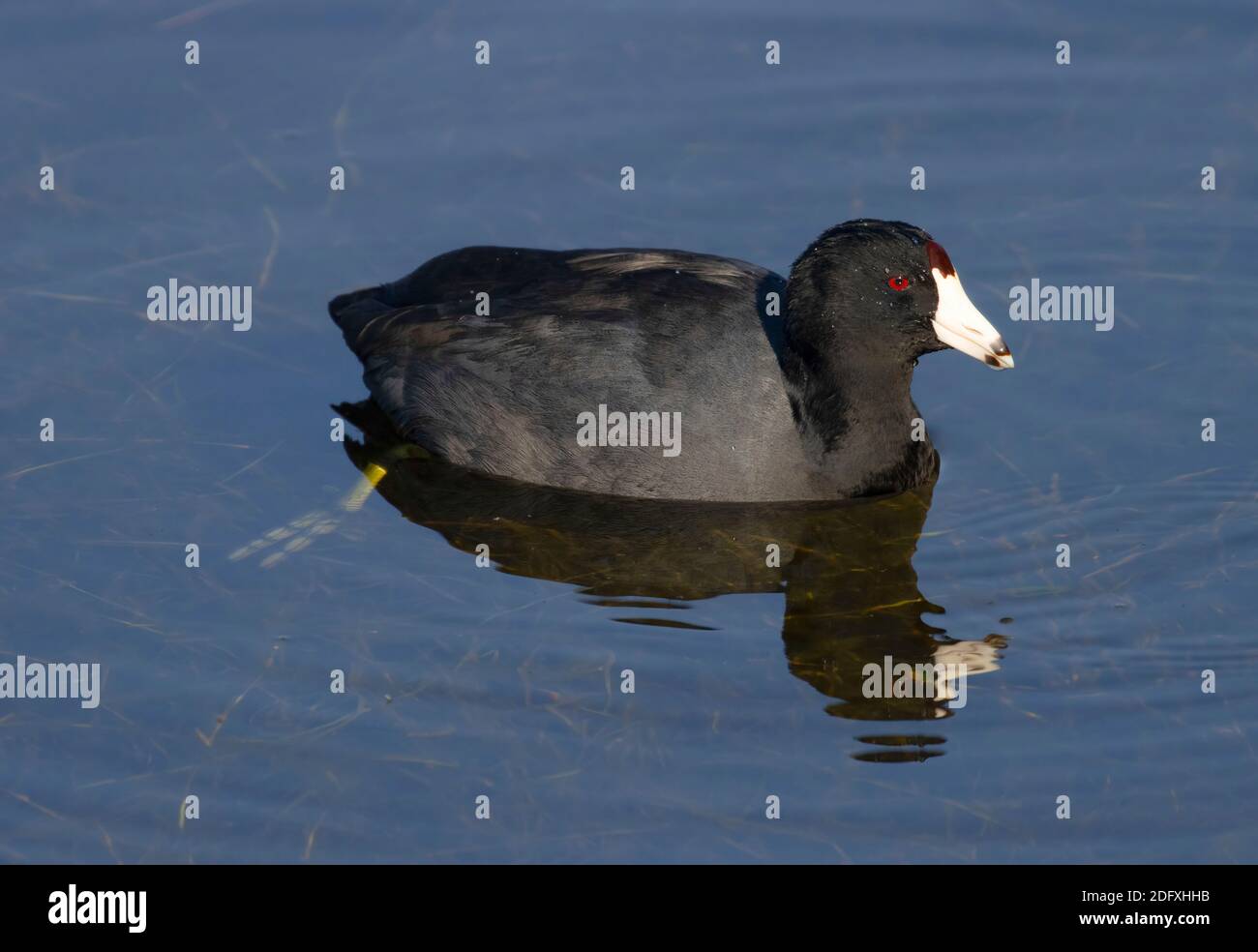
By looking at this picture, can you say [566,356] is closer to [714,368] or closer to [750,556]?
[714,368]

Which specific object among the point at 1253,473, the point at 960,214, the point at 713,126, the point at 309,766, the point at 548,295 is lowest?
the point at 309,766

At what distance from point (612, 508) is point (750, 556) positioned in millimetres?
690

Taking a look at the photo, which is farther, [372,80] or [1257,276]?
[372,80]

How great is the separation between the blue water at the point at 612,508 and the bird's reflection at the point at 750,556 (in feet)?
0.08

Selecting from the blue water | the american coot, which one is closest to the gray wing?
the american coot

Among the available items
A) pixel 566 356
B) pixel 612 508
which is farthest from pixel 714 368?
pixel 612 508

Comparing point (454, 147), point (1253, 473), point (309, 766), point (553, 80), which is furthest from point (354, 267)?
point (1253, 473)

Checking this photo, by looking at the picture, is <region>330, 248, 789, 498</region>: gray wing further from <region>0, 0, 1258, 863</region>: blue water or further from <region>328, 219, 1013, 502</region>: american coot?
<region>0, 0, 1258, 863</region>: blue water

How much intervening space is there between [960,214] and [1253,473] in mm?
2404

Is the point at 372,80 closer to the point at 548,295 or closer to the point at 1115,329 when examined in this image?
the point at 548,295

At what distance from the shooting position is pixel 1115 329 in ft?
32.9

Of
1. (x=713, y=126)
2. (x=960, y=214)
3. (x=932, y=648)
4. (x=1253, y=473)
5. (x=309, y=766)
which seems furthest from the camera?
(x=713, y=126)

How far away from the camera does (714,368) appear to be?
8.78 metres

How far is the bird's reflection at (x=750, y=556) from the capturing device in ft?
26.7
